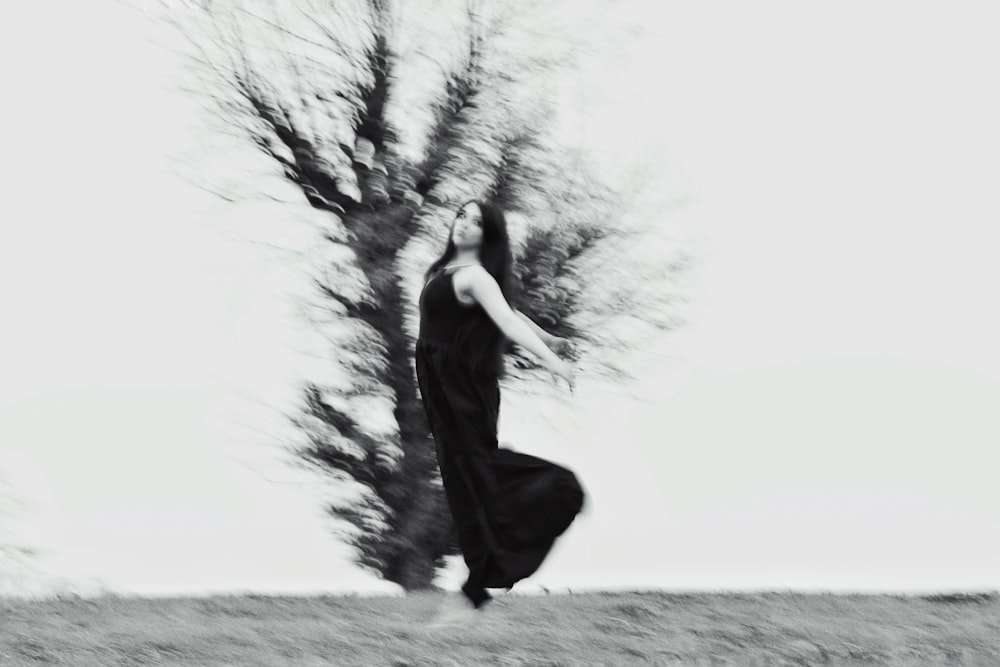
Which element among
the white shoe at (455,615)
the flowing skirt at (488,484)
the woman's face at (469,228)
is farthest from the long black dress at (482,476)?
the white shoe at (455,615)

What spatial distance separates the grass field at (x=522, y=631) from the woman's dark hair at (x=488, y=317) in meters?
1.45

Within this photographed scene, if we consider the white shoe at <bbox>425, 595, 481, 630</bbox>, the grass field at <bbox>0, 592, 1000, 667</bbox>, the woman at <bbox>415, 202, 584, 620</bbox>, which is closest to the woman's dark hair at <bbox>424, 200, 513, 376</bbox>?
the woman at <bbox>415, 202, 584, 620</bbox>

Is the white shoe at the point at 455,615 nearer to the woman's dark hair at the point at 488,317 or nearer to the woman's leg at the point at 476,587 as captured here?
the woman's leg at the point at 476,587

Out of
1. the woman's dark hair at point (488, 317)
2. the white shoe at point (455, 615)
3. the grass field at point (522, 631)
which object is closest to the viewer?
the grass field at point (522, 631)

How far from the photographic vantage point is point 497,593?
8.19 metres

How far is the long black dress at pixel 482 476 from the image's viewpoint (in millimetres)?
6391

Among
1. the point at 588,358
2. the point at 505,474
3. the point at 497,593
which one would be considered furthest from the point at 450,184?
the point at 505,474

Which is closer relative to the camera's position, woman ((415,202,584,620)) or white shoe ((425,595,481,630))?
woman ((415,202,584,620))

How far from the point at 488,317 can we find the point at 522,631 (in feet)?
5.80

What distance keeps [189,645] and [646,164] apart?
5.97m

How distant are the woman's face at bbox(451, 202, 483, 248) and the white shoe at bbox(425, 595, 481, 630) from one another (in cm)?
192

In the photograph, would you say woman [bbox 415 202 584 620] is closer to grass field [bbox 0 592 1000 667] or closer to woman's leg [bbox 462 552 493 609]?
woman's leg [bbox 462 552 493 609]

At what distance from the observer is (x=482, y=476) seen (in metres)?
6.44

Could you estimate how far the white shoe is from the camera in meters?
6.88
